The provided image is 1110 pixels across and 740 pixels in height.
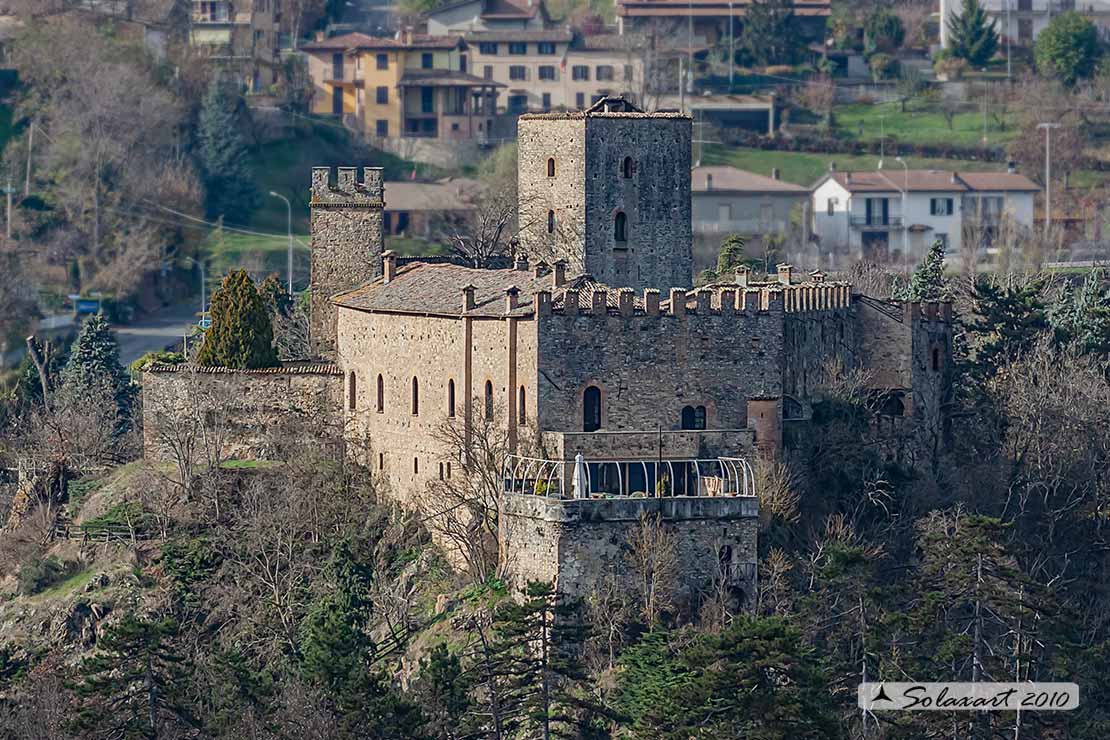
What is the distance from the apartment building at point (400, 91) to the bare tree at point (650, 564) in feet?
237

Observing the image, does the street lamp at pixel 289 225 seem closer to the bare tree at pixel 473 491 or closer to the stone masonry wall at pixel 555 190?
the stone masonry wall at pixel 555 190

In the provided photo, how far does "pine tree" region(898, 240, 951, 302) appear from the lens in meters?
98.4

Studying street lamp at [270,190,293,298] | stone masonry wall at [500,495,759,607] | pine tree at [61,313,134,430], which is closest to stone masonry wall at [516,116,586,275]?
stone masonry wall at [500,495,759,607]

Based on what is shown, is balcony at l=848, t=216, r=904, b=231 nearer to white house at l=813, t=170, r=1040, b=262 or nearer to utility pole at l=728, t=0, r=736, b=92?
white house at l=813, t=170, r=1040, b=262

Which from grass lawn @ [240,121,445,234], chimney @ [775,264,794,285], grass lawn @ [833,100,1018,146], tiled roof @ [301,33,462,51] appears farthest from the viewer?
grass lawn @ [833,100,1018,146]

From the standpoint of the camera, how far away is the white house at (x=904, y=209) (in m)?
138

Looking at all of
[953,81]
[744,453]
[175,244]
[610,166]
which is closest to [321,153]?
[175,244]

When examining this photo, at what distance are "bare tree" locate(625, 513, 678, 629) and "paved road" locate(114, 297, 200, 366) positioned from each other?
39.7 metres

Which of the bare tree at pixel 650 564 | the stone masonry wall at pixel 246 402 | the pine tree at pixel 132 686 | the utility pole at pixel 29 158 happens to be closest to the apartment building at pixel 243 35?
the utility pole at pixel 29 158

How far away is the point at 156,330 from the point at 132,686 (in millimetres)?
44136

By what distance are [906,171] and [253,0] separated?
36215 millimetres

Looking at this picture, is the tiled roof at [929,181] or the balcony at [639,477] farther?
the tiled roof at [929,181]

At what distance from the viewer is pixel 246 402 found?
85.0 m

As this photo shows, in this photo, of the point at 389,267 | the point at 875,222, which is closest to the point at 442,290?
the point at 389,267
